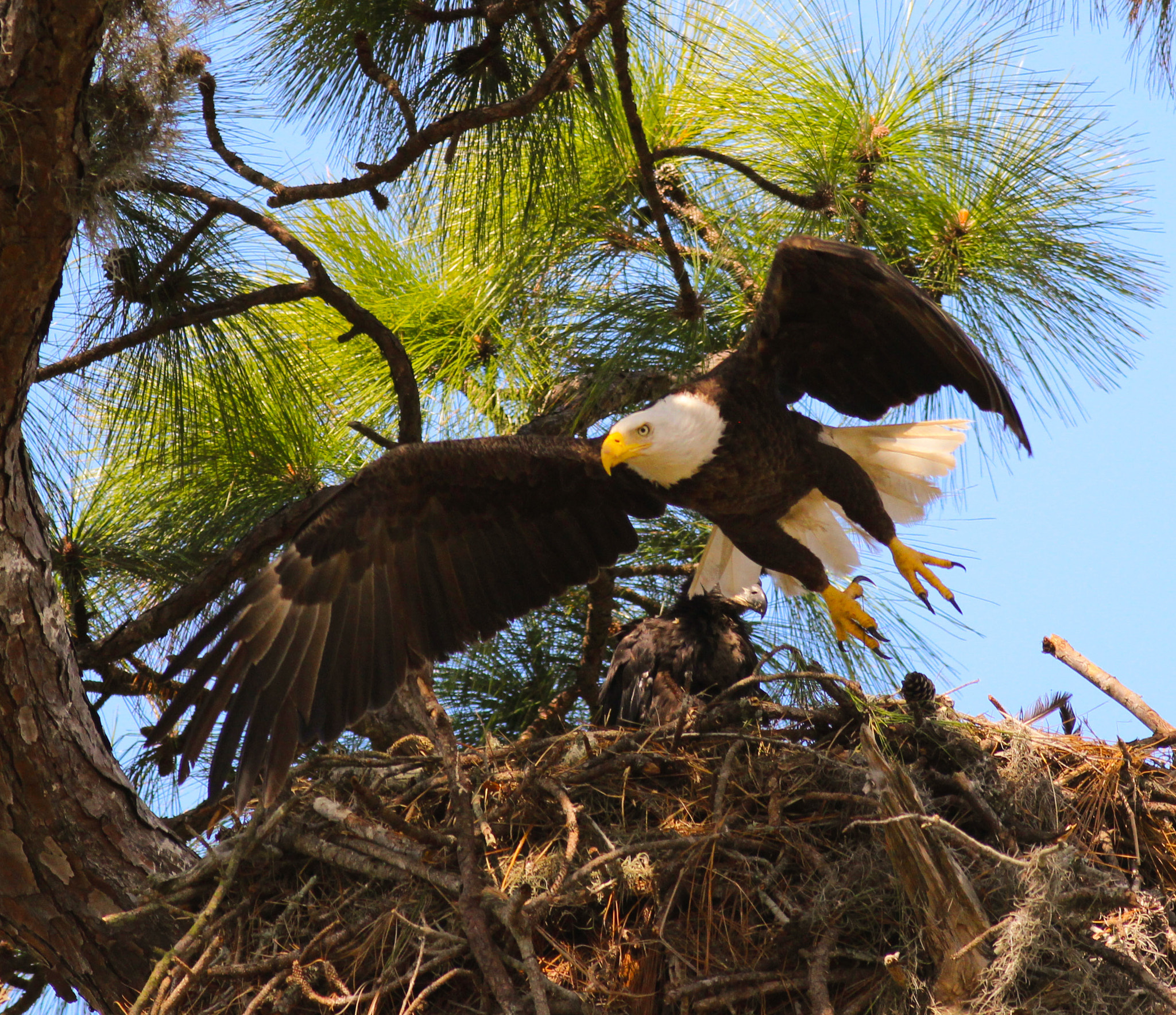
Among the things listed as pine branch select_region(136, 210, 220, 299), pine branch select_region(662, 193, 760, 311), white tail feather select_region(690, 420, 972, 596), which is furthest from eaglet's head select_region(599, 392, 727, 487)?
pine branch select_region(136, 210, 220, 299)

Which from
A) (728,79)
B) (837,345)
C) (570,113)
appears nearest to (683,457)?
(837,345)

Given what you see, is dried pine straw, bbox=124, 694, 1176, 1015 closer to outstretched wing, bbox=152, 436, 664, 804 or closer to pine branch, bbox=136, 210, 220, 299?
outstretched wing, bbox=152, 436, 664, 804

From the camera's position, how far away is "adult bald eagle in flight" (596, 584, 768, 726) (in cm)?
374

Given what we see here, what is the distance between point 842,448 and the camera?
3.86m

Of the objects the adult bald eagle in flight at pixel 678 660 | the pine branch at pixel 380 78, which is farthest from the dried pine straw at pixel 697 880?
the pine branch at pixel 380 78

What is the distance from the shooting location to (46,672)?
8.79ft

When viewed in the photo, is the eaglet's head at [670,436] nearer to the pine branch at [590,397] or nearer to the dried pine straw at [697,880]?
the pine branch at [590,397]

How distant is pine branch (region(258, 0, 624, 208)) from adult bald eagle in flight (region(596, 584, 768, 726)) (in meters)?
1.63

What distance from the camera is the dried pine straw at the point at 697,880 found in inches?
97.3

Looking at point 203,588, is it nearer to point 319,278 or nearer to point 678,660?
point 319,278

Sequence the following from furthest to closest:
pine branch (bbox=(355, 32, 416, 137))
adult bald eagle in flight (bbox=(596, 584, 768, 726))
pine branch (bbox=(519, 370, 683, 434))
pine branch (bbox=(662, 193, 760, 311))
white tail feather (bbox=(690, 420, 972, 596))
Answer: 1. white tail feather (bbox=(690, 420, 972, 596))
2. adult bald eagle in flight (bbox=(596, 584, 768, 726))
3. pine branch (bbox=(519, 370, 683, 434))
4. pine branch (bbox=(662, 193, 760, 311))
5. pine branch (bbox=(355, 32, 416, 137))

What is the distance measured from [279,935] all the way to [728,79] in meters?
2.71

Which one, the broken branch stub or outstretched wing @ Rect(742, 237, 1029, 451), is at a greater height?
outstretched wing @ Rect(742, 237, 1029, 451)

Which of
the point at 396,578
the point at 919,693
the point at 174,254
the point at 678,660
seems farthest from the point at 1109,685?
the point at 174,254
